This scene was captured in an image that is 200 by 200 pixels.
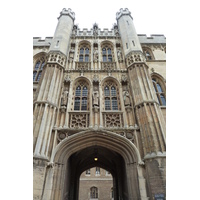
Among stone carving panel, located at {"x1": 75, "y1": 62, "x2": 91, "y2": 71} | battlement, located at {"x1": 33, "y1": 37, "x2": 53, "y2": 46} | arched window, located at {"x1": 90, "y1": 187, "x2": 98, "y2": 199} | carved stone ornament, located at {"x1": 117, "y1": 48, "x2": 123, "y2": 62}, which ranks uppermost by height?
battlement, located at {"x1": 33, "y1": 37, "x2": 53, "y2": 46}

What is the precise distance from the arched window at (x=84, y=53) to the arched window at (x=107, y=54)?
59.0 inches

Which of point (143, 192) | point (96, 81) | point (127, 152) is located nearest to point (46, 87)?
point (96, 81)

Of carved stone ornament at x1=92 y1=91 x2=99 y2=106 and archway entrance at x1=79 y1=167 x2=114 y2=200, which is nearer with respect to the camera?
carved stone ornament at x1=92 y1=91 x2=99 y2=106

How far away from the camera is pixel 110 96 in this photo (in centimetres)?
1067

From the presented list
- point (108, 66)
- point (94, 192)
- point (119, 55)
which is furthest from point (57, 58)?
point (94, 192)

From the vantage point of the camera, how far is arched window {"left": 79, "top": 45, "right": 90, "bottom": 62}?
13241 mm

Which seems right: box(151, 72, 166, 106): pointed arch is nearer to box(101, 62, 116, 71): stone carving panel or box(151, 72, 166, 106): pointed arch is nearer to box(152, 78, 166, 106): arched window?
box(152, 78, 166, 106): arched window

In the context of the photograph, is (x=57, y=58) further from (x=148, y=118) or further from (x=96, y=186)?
(x=96, y=186)

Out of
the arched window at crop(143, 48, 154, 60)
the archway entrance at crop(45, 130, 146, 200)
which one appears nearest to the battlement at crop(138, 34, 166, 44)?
the arched window at crop(143, 48, 154, 60)

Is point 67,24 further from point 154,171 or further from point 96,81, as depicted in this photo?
point 154,171

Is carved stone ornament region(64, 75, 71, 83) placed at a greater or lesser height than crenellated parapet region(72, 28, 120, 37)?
lesser

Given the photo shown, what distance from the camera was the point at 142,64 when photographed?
11023 mm

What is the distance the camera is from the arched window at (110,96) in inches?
400

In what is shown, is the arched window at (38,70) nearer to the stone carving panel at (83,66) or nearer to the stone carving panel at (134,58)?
the stone carving panel at (83,66)
